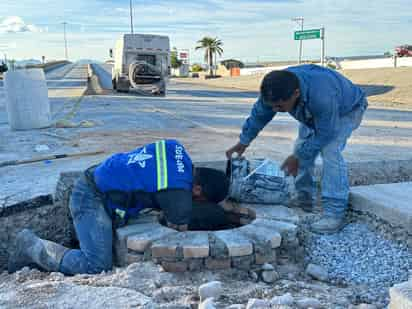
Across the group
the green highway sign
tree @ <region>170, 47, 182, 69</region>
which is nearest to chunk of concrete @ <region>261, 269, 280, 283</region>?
the green highway sign

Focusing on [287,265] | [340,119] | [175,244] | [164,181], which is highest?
[340,119]

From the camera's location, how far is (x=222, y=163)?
5516mm

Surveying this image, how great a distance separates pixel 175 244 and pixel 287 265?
869 millimetres

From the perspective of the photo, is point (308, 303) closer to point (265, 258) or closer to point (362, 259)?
point (265, 258)

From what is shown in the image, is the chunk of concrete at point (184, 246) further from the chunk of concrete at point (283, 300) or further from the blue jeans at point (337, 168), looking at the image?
the blue jeans at point (337, 168)

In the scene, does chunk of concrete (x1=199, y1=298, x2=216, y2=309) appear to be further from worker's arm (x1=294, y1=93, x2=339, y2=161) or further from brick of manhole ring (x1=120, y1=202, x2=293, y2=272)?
worker's arm (x1=294, y1=93, x2=339, y2=161)

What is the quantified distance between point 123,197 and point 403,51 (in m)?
40.8

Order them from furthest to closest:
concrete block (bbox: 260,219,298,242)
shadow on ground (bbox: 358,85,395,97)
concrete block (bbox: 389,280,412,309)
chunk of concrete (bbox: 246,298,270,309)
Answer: shadow on ground (bbox: 358,85,395,97), concrete block (bbox: 260,219,298,242), chunk of concrete (bbox: 246,298,270,309), concrete block (bbox: 389,280,412,309)

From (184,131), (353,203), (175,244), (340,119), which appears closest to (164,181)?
(175,244)

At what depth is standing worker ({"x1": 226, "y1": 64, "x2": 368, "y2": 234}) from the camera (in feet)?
11.3

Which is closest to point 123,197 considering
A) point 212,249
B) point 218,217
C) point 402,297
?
point 212,249

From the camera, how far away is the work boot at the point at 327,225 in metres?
3.88

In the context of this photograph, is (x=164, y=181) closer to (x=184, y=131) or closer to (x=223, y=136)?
(x=223, y=136)

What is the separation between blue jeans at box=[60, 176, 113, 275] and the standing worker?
1276 mm
